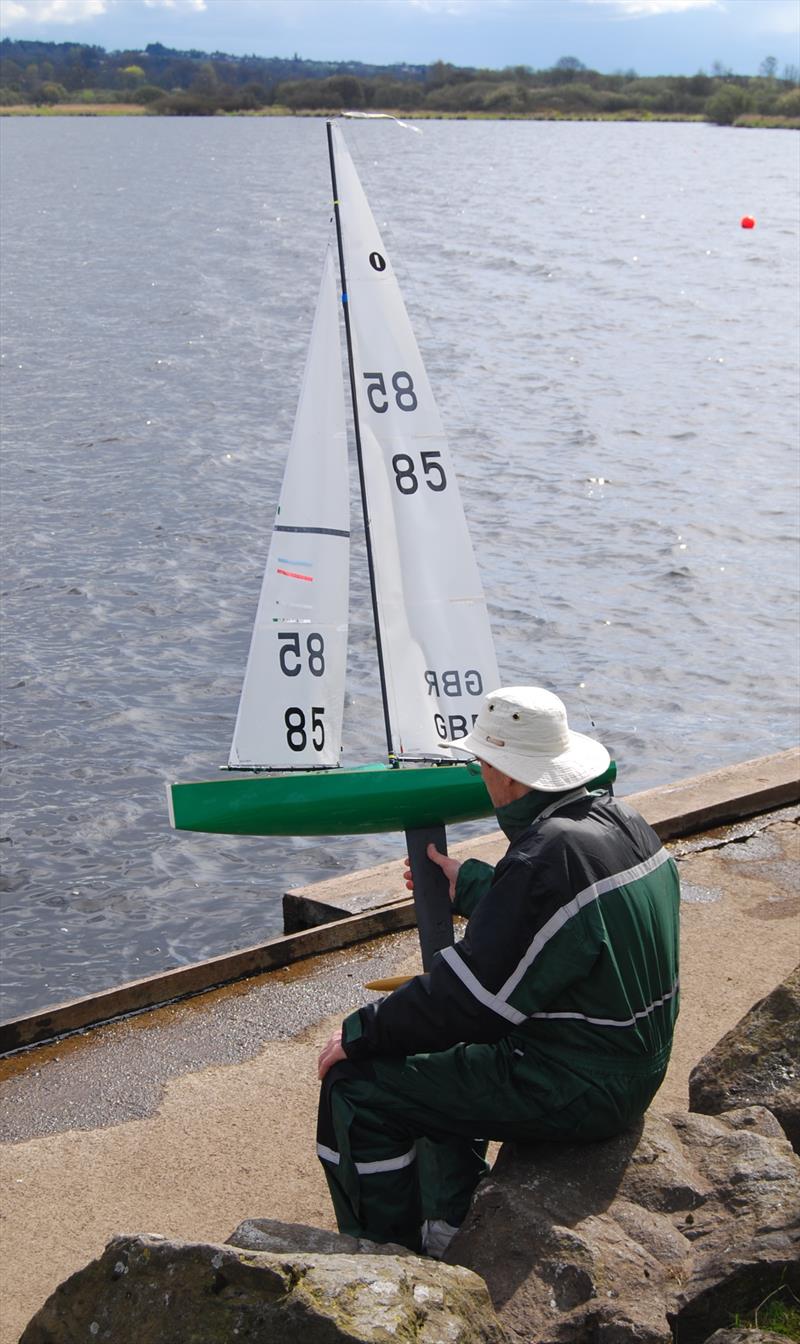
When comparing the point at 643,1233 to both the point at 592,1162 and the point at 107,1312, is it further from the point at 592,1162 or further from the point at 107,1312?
the point at 107,1312

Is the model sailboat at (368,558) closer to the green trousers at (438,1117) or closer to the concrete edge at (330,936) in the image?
the concrete edge at (330,936)

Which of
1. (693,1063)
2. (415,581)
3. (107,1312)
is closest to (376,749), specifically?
(415,581)

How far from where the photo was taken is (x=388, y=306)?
6965 mm

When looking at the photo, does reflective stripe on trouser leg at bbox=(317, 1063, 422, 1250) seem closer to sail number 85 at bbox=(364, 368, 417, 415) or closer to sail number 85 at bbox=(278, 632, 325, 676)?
sail number 85 at bbox=(278, 632, 325, 676)

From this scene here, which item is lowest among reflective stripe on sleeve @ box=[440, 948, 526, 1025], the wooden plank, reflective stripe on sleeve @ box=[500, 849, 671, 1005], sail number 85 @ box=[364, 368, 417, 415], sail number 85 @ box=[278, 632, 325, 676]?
the wooden plank

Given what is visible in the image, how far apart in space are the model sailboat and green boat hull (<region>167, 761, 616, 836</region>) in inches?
10.4

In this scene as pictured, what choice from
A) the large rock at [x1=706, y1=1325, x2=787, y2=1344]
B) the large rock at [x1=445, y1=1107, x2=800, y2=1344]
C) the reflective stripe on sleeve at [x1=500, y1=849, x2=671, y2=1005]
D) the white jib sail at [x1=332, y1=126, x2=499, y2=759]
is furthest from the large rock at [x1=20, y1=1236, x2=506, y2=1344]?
the white jib sail at [x1=332, y1=126, x2=499, y2=759]

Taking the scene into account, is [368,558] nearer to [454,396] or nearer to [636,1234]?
[636,1234]

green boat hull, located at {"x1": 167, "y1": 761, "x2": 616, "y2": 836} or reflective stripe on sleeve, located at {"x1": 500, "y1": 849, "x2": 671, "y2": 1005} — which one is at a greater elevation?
reflective stripe on sleeve, located at {"x1": 500, "y1": 849, "x2": 671, "y2": 1005}

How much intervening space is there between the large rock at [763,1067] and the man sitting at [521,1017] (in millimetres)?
696

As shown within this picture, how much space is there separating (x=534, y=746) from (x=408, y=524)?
2.85 meters

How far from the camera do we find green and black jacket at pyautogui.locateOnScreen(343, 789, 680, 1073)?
4.07m

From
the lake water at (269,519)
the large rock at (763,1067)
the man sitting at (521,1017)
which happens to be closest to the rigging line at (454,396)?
the lake water at (269,519)

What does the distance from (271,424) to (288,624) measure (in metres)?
18.5
